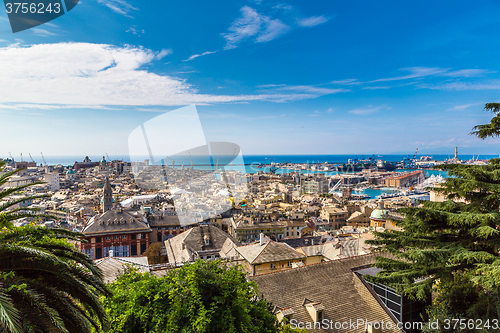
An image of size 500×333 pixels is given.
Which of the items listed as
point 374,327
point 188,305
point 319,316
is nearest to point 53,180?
point 319,316

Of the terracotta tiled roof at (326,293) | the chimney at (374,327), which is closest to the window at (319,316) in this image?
the terracotta tiled roof at (326,293)

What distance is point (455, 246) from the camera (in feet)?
22.0

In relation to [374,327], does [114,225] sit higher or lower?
lower

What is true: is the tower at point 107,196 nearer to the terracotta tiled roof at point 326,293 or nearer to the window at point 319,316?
the terracotta tiled roof at point 326,293

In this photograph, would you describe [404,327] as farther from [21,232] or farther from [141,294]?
[21,232]

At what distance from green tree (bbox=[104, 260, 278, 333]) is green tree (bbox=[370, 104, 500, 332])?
3765mm

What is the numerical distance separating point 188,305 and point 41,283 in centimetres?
270

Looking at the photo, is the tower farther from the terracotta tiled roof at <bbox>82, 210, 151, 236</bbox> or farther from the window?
the window

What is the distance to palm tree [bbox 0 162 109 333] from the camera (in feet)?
8.96

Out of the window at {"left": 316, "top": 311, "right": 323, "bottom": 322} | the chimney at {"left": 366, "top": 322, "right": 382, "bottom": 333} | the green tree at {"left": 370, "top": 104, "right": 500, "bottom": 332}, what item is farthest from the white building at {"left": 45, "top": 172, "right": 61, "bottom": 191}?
the green tree at {"left": 370, "top": 104, "right": 500, "bottom": 332}

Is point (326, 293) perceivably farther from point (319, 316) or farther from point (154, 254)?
point (154, 254)

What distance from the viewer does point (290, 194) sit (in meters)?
78.9

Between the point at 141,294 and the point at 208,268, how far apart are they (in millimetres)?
1338

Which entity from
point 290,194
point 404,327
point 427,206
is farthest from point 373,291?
point 290,194
